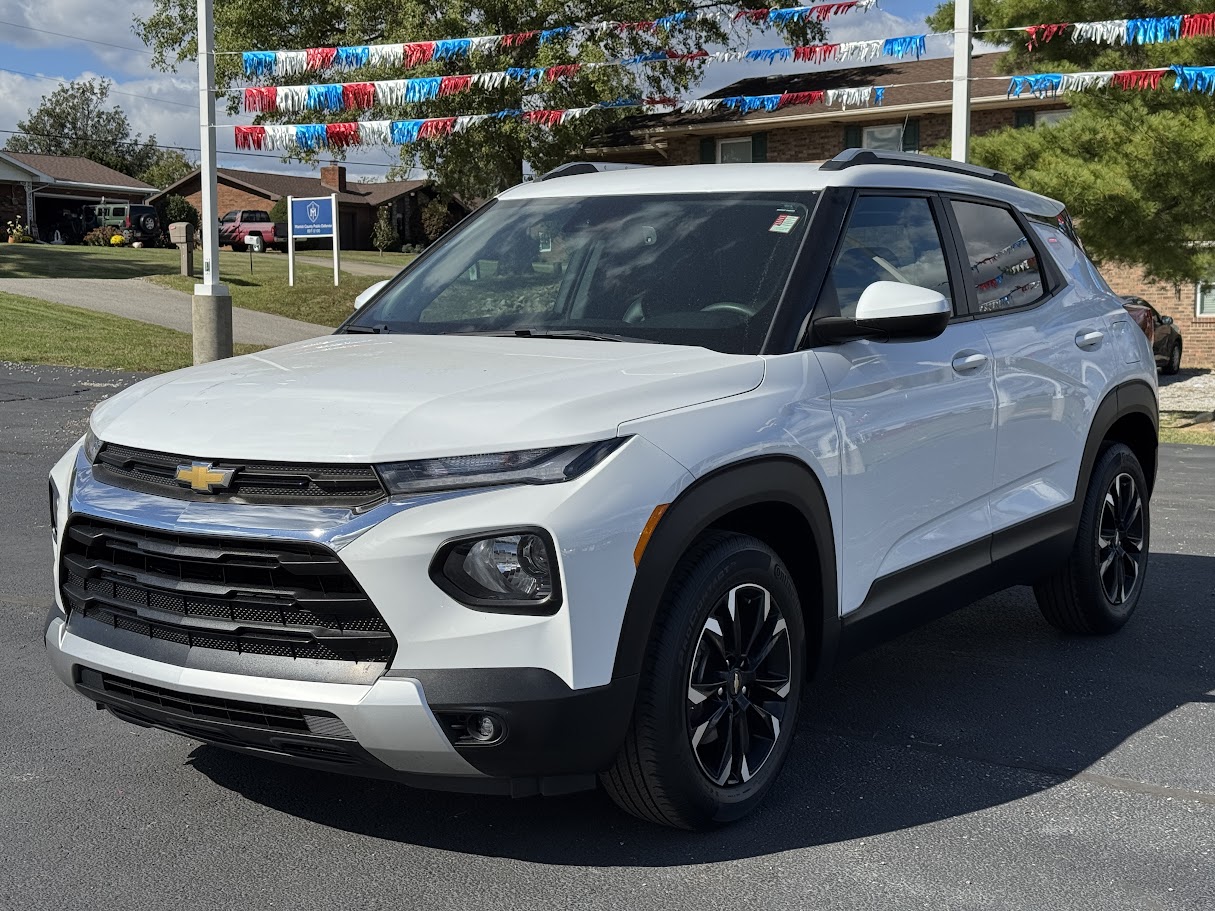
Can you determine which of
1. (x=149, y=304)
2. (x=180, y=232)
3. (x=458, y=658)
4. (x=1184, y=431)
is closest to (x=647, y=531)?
(x=458, y=658)

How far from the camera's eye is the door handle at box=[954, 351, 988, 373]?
187 inches

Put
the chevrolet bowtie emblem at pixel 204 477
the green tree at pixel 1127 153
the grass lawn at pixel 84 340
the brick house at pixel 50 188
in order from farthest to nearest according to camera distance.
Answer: the brick house at pixel 50 188 < the grass lawn at pixel 84 340 < the green tree at pixel 1127 153 < the chevrolet bowtie emblem at pixel 204 477

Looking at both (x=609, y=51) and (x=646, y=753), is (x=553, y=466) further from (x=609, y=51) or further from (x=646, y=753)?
(x=609, y=51)

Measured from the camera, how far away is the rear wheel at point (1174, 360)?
2911 centimetres

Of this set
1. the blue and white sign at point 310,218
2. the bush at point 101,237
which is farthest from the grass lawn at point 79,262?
the bush at point 101,237

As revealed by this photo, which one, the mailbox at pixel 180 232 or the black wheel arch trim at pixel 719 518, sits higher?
the mailbox at pixel 180 232

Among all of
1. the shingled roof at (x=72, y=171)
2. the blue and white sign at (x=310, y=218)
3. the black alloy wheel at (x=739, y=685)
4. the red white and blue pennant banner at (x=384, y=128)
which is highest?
the shingled roof at (x=72, y=171)

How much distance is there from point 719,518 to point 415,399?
86cm

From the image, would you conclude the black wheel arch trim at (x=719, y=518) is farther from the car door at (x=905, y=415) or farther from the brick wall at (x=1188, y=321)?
the brick wall at (x=1188, y=321)

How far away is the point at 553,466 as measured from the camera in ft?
10.8

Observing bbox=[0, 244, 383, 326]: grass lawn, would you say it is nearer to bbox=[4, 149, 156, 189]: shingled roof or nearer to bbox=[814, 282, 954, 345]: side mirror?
bbox=[4, 149, 156, 189]: shingled roof

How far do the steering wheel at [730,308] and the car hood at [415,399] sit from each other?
24 cm

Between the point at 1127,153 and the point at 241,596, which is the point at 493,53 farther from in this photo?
the point at 241,596

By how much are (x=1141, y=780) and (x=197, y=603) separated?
2.88 meters
